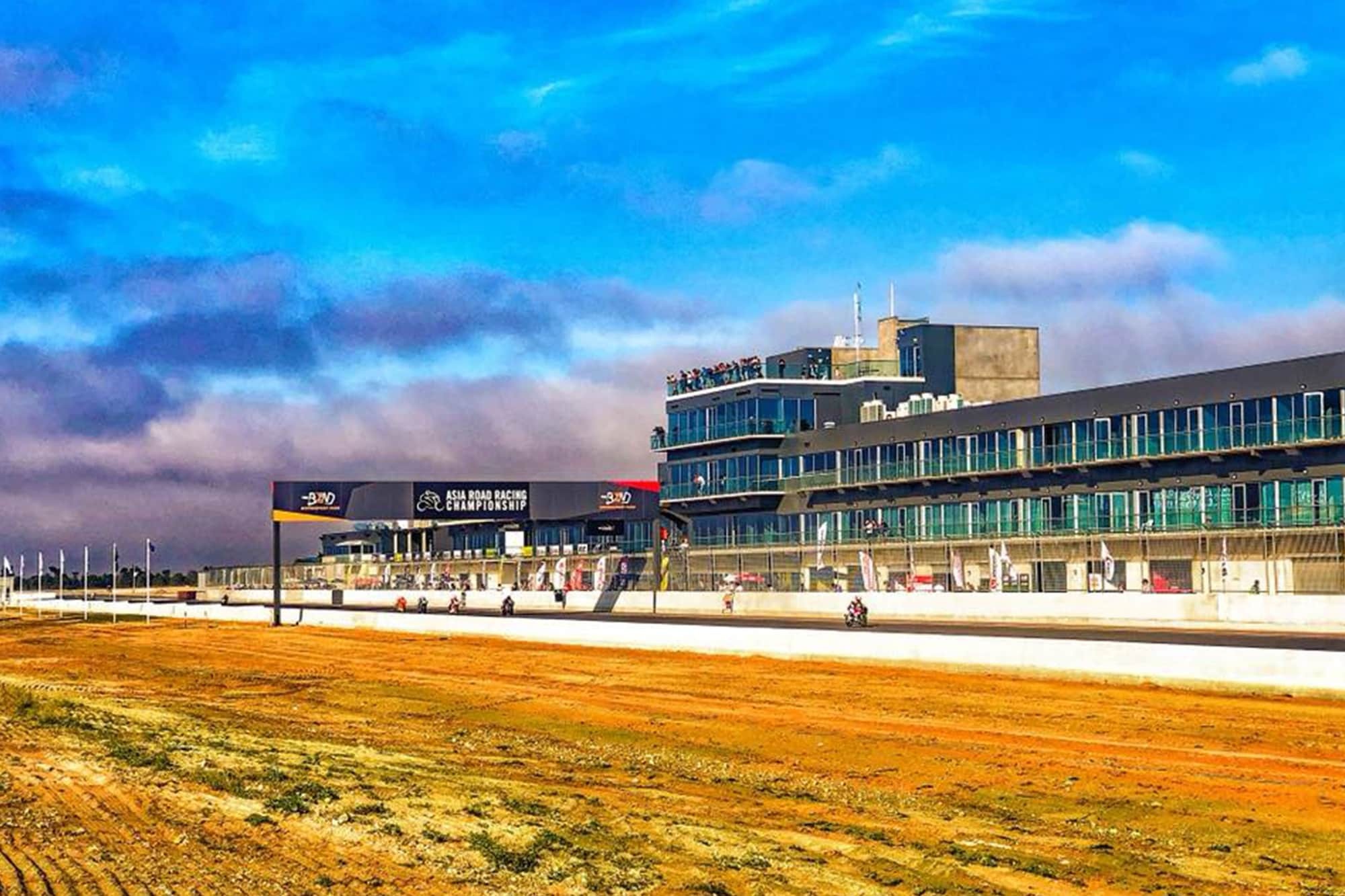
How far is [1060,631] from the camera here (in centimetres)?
5559

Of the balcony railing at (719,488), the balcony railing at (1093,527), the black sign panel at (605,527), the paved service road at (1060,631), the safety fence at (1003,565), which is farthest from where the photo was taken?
the balcony railing at (719,488)

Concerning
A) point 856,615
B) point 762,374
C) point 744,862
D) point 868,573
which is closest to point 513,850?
point 744,862

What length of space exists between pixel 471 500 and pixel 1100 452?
3527 cm

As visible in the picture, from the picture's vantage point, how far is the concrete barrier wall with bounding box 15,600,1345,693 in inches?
1280

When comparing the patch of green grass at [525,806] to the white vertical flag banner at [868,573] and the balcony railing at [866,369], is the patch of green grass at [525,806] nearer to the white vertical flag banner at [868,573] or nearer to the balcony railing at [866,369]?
the white vertical flag banner at [868,573]

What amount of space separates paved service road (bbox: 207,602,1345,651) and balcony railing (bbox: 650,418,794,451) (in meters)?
29.5

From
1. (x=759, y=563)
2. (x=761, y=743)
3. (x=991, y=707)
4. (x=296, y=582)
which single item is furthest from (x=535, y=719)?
(x=296, y=582)

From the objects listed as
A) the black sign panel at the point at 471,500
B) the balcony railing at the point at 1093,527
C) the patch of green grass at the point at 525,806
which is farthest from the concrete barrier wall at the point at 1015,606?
the patch of green grass at the point at 525,806

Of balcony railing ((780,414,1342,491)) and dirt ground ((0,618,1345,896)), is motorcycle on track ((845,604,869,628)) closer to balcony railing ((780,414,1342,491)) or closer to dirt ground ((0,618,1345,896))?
balcony railing ((780,414,1342,491))

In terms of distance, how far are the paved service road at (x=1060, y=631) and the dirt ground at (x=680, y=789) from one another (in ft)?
32.2

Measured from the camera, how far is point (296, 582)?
143 m

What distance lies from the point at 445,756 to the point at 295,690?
17.2m

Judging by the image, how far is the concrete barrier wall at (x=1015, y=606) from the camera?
54250 millimetres

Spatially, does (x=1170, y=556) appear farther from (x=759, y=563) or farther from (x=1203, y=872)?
(x=1203, y=872)
